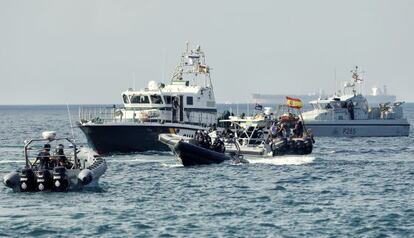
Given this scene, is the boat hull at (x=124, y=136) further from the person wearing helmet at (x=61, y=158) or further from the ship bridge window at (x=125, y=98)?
the person wearing helmet at (x=61, y=158)

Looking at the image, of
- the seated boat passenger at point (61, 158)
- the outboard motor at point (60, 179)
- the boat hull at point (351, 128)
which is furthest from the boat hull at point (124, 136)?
the boat hull at point (351, 128)

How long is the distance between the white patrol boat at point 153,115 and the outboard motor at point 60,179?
22.9m

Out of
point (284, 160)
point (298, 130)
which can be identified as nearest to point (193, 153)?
point (284, 160)

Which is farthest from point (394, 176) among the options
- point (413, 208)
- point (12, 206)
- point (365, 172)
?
point (12, 206)

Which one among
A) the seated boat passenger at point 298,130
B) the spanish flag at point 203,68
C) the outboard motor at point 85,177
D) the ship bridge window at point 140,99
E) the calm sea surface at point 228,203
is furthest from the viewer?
the spanish flag at point 203,68

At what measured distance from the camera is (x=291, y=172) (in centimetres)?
4991

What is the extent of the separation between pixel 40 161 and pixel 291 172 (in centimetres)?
1567

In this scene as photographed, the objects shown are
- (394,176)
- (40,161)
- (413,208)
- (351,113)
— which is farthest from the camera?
(351,113)

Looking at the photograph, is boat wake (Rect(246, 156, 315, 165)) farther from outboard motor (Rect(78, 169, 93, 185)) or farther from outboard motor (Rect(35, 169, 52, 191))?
outboard motor (Rect(35, 169, 52, 191))

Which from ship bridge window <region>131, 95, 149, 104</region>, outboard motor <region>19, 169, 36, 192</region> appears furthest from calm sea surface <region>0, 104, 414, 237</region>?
ship bridge window <region>131, 95, 149, 104</region>

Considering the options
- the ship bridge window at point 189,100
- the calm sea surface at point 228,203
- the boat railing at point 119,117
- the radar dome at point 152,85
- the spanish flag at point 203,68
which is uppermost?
the spanish flag at point 203,68

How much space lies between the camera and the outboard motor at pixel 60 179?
38156 mm

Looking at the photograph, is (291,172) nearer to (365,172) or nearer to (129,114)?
(365,172)

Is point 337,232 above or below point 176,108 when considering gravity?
below
